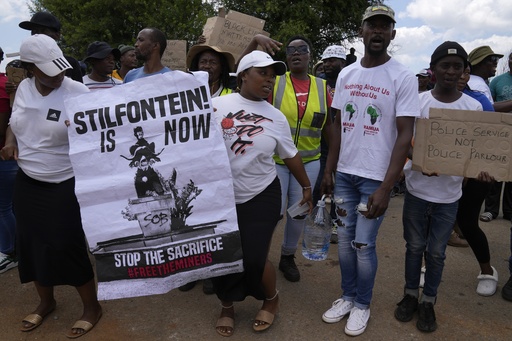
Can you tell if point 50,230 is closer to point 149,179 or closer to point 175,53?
point 149,179

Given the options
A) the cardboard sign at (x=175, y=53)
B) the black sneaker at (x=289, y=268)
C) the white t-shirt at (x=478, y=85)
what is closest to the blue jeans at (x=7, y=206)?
the cardboard sign at (x=175, y=53)

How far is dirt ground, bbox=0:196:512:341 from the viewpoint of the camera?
119 inches

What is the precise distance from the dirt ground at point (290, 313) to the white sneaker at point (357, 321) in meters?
0.05

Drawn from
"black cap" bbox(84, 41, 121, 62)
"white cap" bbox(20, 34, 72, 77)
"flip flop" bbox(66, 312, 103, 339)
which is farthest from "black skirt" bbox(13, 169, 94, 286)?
"black cap" bbox(84, 41, 121, 62)

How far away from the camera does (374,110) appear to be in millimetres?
2783

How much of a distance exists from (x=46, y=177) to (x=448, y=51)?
9.58 feet

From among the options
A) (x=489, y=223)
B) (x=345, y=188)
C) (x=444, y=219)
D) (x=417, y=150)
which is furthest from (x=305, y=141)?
(x=489, y=223)

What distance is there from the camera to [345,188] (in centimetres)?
302

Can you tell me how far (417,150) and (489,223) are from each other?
3.67 m

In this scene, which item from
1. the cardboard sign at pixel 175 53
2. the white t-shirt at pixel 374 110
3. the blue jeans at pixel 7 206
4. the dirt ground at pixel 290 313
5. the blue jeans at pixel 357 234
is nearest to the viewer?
the white t-shirt at pixel 374 110

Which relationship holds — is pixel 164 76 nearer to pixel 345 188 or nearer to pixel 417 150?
pixel 345 188

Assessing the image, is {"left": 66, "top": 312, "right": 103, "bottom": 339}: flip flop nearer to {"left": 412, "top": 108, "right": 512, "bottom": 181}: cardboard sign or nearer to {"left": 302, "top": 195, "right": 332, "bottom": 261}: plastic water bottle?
{"left": 302, "top": 195, "right": 332, "bottom": 261}: plastic water bottle

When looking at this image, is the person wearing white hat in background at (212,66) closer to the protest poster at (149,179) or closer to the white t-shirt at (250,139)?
the white t-shirt at (250,139)

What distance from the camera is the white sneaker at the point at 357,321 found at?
299 centimetres
